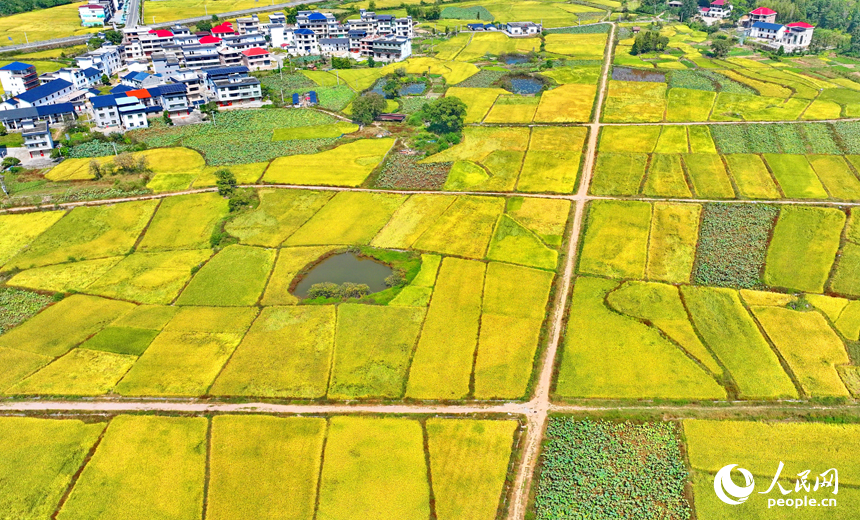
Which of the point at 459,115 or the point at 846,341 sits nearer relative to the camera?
the point at 846,341

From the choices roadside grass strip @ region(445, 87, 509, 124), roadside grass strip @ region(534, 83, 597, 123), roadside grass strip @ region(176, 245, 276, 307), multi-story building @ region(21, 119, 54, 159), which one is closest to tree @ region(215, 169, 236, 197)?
roadside grass strip @ region(176, 245, 276, 307)

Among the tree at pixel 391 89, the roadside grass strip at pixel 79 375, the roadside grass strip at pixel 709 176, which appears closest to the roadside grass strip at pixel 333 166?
the tree at pixel 391 89

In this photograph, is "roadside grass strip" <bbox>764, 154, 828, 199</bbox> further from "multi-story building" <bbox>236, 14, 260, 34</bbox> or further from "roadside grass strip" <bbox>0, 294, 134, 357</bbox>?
"multi-story building" <bbox>236, 14, 260, 34</bbox>

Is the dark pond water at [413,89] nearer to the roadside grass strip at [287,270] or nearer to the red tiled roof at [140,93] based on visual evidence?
the red tiled roof at [140,93]

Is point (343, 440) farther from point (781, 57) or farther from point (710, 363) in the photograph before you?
point (781, 57)

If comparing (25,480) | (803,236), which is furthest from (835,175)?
(25,480)

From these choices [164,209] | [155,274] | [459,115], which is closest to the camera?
[155,274]

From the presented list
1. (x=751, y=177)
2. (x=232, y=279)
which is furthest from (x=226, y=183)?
(x=751, y=177)
